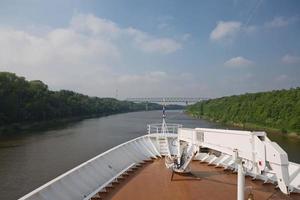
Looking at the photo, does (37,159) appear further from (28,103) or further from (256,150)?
(28,103)

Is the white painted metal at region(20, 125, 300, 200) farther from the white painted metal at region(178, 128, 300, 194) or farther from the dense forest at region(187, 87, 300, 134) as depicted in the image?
the dense forest at region(187, 87, 300, 134)

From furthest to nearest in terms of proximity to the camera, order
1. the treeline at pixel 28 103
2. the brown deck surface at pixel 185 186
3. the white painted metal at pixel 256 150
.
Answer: the treeline at pixel 28 103 → the brown deck surface at pixel 185 186 → the white painted metal at pixel 256 150

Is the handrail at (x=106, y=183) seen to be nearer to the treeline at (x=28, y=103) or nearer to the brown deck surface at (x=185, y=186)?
the brown deck surface at (x=185, y=186)

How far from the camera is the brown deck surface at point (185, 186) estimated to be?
8.19 meters

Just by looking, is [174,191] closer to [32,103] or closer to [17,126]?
[17,126]

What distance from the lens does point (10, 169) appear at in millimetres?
19984

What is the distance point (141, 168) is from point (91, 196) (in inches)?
152

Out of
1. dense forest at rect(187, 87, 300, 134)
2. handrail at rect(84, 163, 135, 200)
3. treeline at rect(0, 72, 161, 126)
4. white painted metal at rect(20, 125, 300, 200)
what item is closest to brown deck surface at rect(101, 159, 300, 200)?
handrail at rect(84, 163, 135, 200)

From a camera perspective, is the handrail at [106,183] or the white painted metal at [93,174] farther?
the handrail at [106,183]

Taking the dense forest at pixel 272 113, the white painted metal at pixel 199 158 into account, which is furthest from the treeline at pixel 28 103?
the white painted metal at pixel 199 158

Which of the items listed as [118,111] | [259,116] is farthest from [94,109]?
[259,116]

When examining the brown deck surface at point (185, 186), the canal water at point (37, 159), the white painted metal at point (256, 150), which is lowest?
the canal water at point (37, 159)

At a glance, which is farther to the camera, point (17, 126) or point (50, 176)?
point (17, 126)

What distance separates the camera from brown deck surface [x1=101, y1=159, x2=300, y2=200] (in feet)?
26.9
